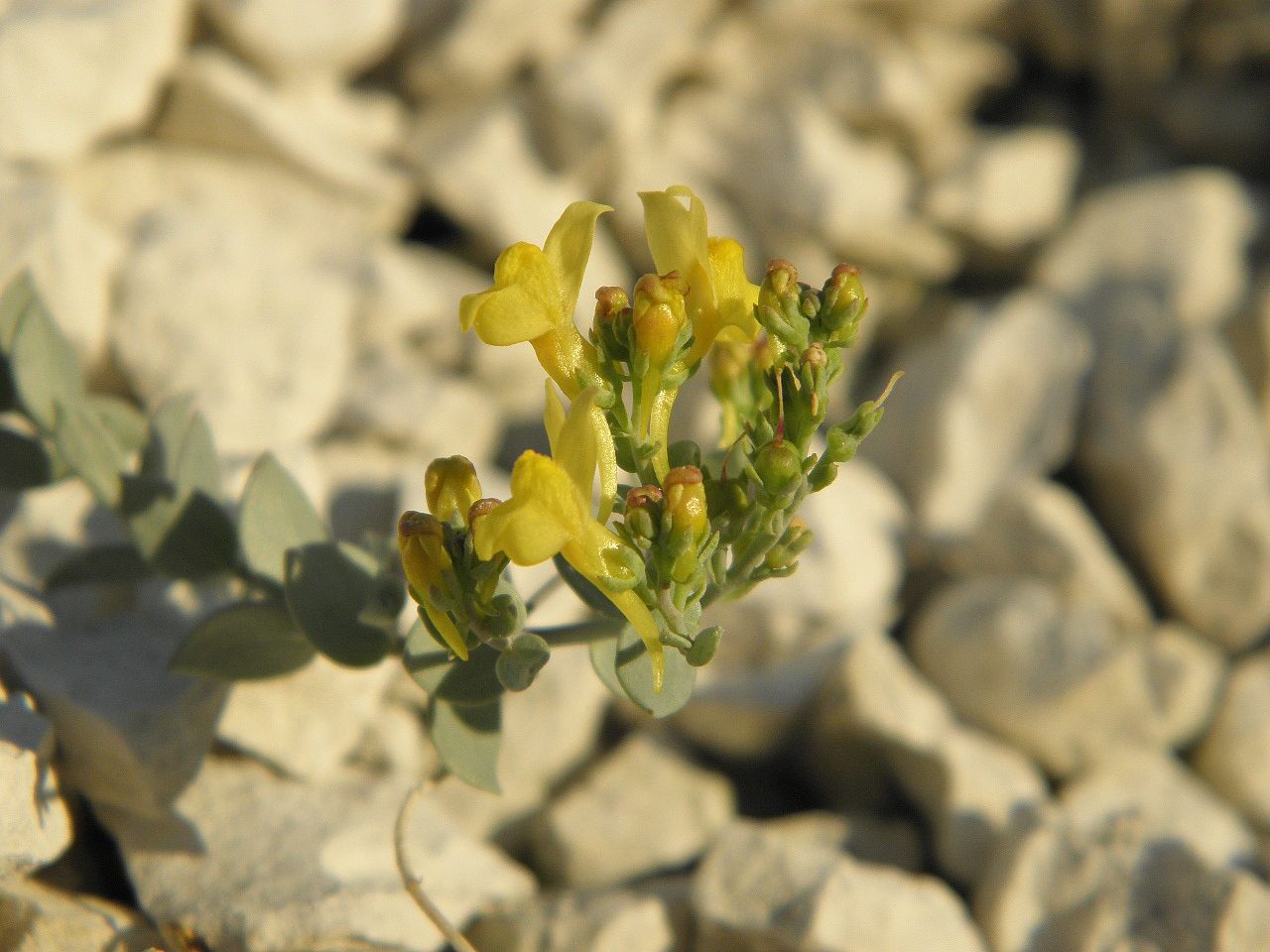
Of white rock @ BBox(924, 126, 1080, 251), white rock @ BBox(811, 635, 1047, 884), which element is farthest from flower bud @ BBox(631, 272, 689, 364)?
white rock @ BBox(924, 126, 1080, 251)

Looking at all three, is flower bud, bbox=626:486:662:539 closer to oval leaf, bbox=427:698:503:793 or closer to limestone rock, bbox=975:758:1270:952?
oval leaf, bbox=427:698:503:793

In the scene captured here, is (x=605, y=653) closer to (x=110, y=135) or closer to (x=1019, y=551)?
(x=1019, y=551)

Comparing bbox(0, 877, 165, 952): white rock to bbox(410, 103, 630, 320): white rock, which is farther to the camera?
bbox(410, 103, 630, 320): white rock

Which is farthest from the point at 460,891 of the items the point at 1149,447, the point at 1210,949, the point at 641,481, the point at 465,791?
the point at 1149,447

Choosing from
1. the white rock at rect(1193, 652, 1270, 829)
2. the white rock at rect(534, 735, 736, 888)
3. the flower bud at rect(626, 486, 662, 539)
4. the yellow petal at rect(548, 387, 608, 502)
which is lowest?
the white rock at rect(534, 735, 736, 888)

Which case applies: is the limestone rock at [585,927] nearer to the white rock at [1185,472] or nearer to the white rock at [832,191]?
the white rock at [1185,472]

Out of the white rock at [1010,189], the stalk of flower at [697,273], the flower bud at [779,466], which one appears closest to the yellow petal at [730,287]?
the stalk of flower at [697,273]
